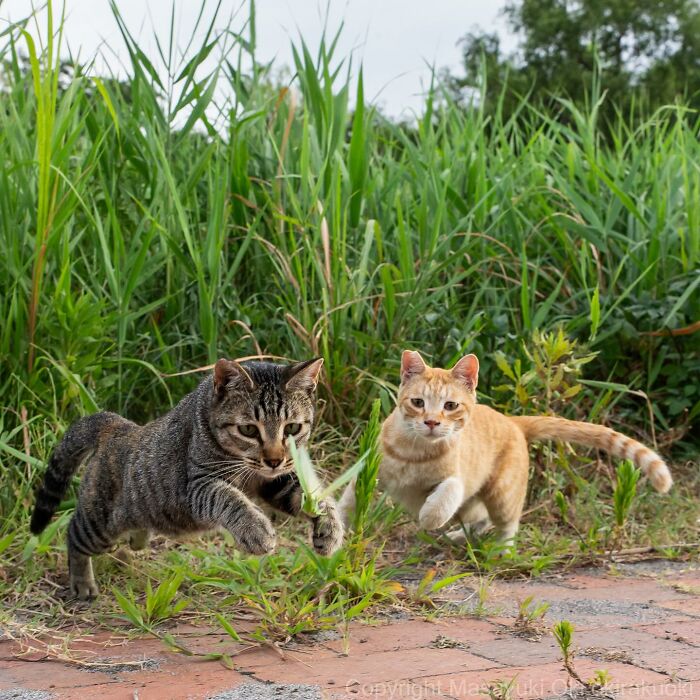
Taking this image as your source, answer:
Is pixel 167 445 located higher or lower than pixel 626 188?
lower

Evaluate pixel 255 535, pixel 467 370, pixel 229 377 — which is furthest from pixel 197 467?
pixel 467 370

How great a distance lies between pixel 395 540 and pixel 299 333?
1.02m

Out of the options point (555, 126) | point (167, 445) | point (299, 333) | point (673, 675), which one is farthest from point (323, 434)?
point (555, 126)

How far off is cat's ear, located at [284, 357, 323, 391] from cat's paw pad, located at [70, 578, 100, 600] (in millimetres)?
935

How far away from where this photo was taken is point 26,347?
13.1ft

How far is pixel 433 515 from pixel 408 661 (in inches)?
42.4

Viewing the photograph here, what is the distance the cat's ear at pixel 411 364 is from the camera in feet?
13.2

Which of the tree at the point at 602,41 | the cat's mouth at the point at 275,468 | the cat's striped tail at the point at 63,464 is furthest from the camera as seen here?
the tree at the point at 602,41

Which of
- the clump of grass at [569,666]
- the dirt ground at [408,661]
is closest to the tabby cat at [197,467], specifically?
the dirt ground at [408,661]

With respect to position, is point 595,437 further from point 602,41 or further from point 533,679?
point 602,41

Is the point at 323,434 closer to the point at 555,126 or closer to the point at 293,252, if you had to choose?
the point at 293,252

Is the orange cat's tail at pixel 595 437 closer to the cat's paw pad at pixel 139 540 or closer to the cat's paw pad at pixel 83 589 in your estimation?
the cat's paw pad at pixel 139 540

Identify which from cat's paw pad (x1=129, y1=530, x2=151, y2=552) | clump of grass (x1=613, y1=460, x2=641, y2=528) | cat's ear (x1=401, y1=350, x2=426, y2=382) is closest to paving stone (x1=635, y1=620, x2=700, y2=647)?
clump of grass (x1=613, y1=460, x2=641, y2=528)

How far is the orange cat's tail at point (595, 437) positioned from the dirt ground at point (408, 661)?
811 millimetres
